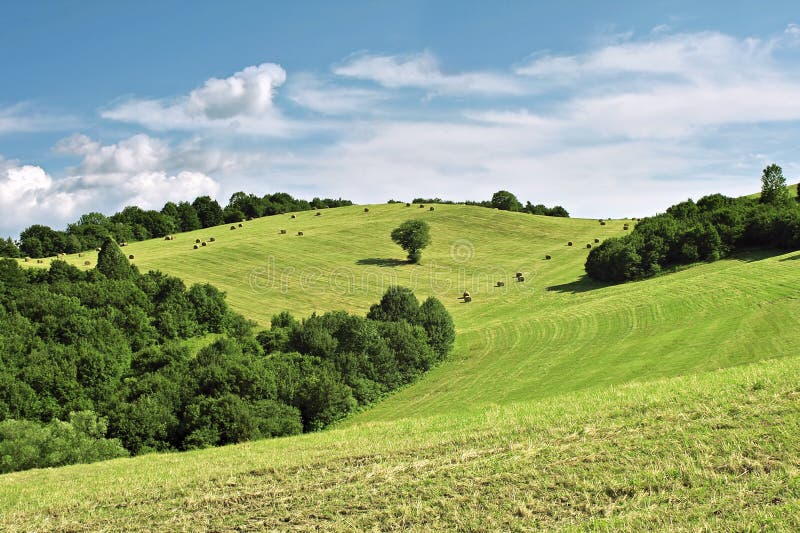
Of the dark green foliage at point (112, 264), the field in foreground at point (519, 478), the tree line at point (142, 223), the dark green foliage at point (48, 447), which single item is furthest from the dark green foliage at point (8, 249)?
the field in foreground at point (519, 478)

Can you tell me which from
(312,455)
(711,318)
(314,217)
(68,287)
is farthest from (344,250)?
(312,455)

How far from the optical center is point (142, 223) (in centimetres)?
16125

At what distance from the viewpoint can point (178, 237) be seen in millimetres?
133750

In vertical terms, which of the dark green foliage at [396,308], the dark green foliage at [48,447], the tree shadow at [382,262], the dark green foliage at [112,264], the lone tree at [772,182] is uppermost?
the lone tree at [772,182]

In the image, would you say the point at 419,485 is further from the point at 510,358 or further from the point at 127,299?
the point at 127,299

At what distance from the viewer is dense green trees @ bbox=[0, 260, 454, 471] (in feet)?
131

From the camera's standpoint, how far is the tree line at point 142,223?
133625mm

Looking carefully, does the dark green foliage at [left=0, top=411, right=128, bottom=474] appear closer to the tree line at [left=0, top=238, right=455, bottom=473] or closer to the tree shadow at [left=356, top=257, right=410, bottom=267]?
the tree line at [left=0, top=238, right=455, bottom=473]

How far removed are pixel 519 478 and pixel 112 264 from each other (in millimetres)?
81556

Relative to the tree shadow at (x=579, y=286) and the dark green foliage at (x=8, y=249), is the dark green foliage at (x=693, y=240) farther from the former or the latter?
the dark green foliage at (x=8, y=249)

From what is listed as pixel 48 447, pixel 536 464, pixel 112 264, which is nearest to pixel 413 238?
pixel 112 264

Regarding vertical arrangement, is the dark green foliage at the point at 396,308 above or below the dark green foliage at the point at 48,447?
above

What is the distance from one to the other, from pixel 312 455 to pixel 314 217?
13402 cm

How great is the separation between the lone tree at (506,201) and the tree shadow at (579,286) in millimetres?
88404
